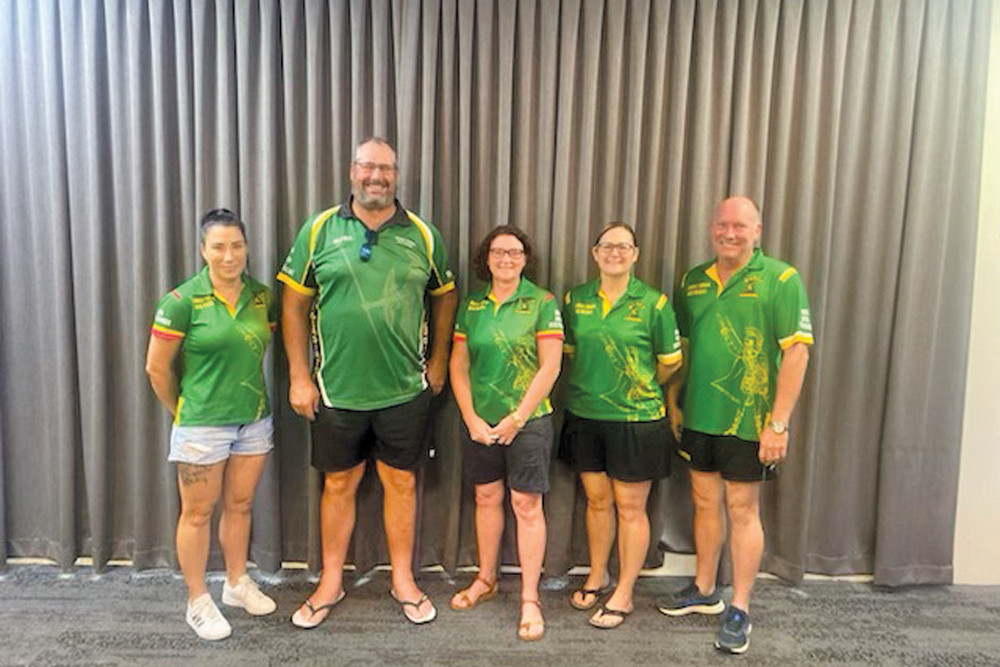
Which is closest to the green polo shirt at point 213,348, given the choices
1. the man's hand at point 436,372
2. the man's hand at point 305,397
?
the man's hand at point 305,397

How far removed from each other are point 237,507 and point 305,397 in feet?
1.57

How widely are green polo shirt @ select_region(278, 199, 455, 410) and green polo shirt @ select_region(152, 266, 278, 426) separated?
216 mm

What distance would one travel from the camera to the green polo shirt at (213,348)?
213 centimetres

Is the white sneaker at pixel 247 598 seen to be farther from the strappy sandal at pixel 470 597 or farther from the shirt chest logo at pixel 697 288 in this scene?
the shirt chest logo at pixel 697 288

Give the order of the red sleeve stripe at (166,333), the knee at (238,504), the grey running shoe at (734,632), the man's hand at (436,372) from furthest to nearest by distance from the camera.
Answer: the man's hand at (436,372) < the knee at (238,504) < the grey running shoe at (734,632) < the red sleeve stripe at (166,333)

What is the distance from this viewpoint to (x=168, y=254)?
8.23 feet

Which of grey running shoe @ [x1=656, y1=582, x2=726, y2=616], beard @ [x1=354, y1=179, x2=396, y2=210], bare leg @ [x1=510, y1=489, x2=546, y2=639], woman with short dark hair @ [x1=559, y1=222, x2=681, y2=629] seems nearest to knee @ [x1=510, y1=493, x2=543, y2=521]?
bare leg @ [x1=510, y1=489, x2=546, y2=639]

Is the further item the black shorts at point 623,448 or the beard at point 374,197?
the black shorts at point 623,448

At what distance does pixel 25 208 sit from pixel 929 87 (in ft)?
11.6

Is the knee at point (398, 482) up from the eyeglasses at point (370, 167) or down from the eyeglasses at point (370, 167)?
down

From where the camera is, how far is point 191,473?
2184 millimetres

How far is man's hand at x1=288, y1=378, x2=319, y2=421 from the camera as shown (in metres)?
2.31

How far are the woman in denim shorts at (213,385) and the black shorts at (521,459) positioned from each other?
761mm

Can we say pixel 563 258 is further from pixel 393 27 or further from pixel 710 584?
pixel 710 584
